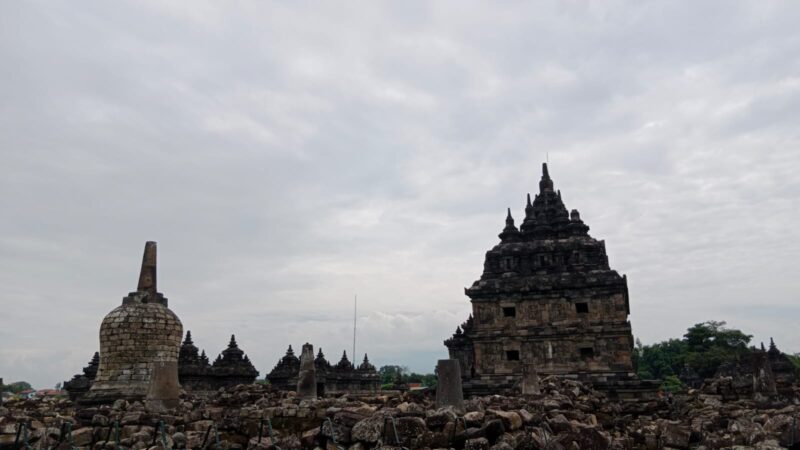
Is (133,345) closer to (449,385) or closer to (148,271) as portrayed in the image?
(148,271)

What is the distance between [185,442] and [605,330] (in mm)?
23594

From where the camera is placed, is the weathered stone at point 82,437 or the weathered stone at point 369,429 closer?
the weathered stone at point 369,429

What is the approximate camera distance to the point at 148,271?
54.5 ft

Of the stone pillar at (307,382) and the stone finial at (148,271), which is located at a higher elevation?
the stone finial at (148,271)

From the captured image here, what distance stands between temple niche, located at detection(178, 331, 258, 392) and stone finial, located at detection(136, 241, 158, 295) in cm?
1628

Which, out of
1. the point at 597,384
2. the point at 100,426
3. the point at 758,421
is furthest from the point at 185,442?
the point at 597,384

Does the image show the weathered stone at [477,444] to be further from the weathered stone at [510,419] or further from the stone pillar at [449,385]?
the stone pillar at [449,385]

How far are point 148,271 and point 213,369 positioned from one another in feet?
58.0

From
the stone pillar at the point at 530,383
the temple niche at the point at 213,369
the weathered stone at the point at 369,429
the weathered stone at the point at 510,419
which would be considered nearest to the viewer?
the weathered stone at the point at 369,429

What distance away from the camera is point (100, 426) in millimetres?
10219

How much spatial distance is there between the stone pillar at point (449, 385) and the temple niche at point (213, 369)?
23038 mm

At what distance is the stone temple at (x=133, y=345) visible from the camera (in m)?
15.0

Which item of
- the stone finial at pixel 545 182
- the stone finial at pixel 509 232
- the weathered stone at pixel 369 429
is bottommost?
the weathered stone at pixel 369 429

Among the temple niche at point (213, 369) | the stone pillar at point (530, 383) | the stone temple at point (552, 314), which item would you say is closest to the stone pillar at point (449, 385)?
the stone pillar at point (530, 383)
